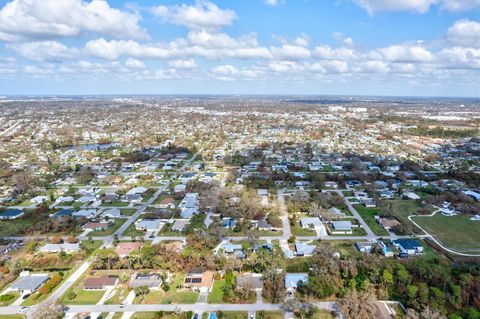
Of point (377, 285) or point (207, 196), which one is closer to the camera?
point (377, 285)

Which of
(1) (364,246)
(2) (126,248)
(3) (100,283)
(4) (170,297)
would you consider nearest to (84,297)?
(3) (100,283)

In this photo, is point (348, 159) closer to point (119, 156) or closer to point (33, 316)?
point (119, 156)

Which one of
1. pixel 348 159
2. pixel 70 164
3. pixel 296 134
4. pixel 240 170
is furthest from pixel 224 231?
pixel 296 134

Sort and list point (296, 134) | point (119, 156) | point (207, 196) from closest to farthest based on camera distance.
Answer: point (207, 196)
point (119, 156)
point (296, 134)

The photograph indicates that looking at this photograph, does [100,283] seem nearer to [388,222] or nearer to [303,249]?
[303,249]

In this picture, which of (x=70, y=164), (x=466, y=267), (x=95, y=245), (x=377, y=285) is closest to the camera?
(x=377, y=285)

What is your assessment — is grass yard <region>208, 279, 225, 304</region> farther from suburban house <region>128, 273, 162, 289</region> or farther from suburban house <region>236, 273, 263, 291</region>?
suburban house <region>128, 273, 162, 289</region>
